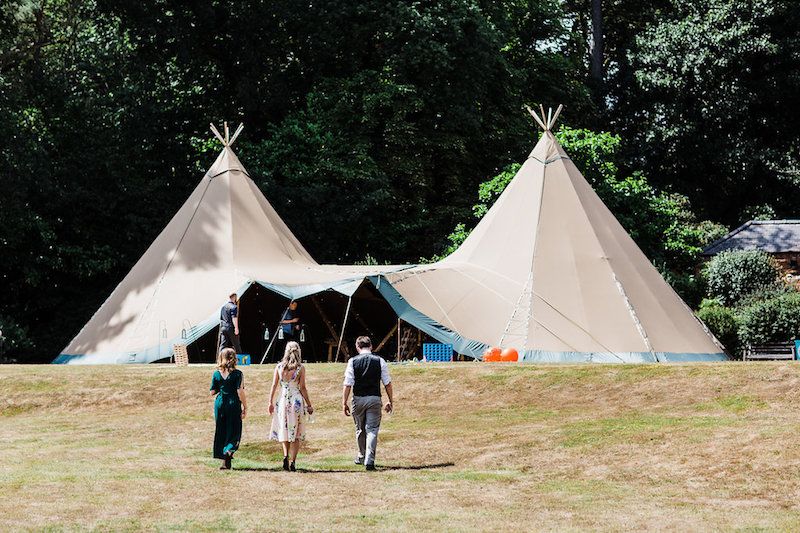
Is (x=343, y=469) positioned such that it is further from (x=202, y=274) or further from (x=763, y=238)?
(x=763, y=238)

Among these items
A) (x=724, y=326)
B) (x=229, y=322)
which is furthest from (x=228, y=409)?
(x=724, y=326)

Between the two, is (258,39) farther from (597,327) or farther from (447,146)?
(597,327)

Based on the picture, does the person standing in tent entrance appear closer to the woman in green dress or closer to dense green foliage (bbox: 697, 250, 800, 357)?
the woman in green dress

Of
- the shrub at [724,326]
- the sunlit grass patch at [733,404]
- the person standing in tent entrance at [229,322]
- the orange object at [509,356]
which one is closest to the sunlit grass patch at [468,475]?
the sunlit grass patch at [733,404]

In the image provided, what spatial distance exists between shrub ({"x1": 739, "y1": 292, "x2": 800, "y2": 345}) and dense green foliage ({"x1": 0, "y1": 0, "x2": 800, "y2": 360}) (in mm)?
5024

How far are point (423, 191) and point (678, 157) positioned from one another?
43.0 feet

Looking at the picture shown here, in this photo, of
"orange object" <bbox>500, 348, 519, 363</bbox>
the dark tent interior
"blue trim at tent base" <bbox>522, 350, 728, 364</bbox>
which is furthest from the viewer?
the dark tent interior

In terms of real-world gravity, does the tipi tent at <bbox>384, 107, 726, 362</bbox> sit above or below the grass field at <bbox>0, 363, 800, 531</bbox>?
above

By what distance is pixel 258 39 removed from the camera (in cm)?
3897

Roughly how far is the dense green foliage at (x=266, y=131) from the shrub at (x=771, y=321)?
502 centimetres

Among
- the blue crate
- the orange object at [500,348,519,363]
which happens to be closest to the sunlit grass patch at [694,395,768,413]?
the orange object at [500,348,519,363]

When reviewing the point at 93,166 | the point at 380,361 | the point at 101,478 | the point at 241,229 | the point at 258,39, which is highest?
the point at 258,39

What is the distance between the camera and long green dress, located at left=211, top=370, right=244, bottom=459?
47.0 feet

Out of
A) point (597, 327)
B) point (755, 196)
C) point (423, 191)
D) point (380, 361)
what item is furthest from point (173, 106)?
point (380, 361)
